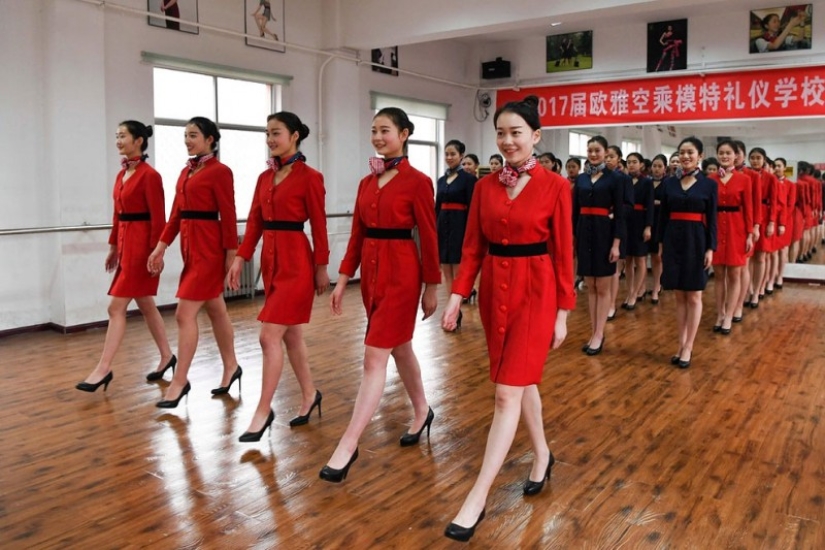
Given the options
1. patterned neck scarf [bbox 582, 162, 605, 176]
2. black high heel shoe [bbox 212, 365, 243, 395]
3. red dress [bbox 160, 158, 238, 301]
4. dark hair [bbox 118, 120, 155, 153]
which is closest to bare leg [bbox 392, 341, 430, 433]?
red dress [bbox 160, 158, 238, 301]

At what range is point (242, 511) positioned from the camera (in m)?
2.85

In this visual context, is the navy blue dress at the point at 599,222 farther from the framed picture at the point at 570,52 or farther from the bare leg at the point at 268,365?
the framed picture at the point at 570,52

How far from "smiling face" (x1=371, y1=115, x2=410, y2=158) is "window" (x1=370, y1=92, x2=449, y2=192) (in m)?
7.48

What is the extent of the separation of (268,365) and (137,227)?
1.37 m

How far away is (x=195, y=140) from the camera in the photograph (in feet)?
13.1

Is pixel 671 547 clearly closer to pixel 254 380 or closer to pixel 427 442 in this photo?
pixel 427 442

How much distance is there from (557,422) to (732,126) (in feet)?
23.8

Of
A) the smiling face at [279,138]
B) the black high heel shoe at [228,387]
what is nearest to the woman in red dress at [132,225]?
the black high heel shoe at [228,387]

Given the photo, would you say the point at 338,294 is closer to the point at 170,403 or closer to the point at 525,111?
the point at 525,111

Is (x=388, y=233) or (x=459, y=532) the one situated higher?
(x=388, y=233)

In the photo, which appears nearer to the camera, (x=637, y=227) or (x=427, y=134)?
(x=637, y=227)

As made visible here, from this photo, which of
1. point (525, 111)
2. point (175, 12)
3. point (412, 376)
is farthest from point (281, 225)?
point (175, 12)

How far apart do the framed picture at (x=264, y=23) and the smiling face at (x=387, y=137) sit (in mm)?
5265

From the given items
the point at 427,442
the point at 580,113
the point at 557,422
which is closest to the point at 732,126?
the point at 580,113
